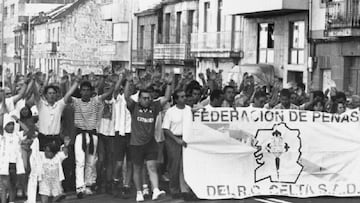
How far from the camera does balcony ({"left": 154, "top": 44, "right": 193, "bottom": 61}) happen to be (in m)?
45.4

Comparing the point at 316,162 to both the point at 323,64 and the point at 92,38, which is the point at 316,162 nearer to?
the point at 323,64

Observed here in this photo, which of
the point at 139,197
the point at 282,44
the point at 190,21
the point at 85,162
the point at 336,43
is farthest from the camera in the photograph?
the point at 190,21

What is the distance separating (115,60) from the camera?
60.1m

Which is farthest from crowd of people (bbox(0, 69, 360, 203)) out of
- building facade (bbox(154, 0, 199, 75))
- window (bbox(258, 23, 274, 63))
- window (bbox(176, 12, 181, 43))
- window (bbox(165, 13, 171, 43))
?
window (bbox(165, 13, 171, 43))

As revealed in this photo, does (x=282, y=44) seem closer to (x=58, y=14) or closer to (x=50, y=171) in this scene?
(x=50, y=171)

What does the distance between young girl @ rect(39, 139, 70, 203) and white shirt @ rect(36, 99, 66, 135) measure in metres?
0.82

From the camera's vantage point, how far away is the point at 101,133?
14656 millimetres

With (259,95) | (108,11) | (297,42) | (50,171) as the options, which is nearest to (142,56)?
(108,11)

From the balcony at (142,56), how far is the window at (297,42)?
709 inches

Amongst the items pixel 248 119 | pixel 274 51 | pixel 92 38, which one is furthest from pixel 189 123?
pixel 92 38

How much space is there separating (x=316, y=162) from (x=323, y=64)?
17483 millimetres

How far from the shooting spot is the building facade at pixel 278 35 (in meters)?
33.2

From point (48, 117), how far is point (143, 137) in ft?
4.82

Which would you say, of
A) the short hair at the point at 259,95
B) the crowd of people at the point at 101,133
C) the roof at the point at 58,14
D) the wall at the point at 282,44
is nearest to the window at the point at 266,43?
the wall at the point at 282,44
